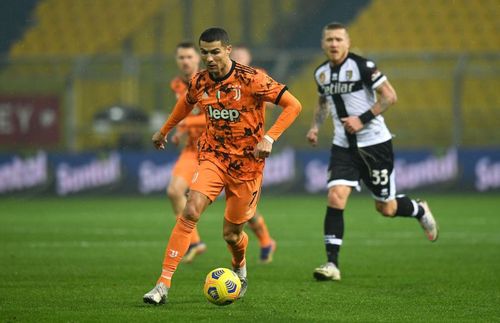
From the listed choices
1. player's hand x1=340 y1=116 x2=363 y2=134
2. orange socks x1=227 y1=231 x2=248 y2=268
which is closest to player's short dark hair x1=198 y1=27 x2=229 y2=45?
orange socks x1=227 y1=231 x2=248 y2=268

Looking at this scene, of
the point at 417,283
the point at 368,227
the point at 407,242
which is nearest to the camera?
the point at 417,283

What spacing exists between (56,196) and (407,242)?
9.86m

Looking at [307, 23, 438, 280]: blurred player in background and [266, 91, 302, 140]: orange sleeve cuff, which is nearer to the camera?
[266, 91, 302, 140]: orange sleeve cuff

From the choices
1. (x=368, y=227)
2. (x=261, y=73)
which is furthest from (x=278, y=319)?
(x=368, y=227)

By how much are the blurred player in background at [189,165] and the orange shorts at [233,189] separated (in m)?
2.75

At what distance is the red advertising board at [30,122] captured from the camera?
2175cm

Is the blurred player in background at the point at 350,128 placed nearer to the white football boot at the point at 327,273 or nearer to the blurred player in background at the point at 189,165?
the white football boot at the point at 327,273

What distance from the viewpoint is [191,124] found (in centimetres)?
1077

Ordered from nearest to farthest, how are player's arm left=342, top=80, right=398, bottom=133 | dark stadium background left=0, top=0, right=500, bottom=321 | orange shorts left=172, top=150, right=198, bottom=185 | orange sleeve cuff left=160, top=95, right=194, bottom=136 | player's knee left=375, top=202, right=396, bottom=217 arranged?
orange sleeve cuff left=160, top=95, right=194, bottom=136 < dark stadium background left=0, top=0, right=500, bottom=321 < player's arm left=342, top=80, right=398, bottom=133 < player's knee left=375, top=202, right=396, bottom=217 < orange shorts left=172, top=150, right=198, bottom=185

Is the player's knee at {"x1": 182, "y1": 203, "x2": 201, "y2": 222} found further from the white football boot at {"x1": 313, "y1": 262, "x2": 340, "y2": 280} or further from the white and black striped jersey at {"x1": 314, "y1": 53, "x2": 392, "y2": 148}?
the white and black striped jersey at {"x1": 314, "y1": 53, "x2": 392, "y2": 148}

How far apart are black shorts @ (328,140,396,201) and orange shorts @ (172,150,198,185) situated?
2027 mm

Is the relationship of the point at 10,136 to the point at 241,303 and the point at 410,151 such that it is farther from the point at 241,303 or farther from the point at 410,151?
the point at 241,303

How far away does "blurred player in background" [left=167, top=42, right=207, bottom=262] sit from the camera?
10.7 metres

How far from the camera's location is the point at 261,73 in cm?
765
